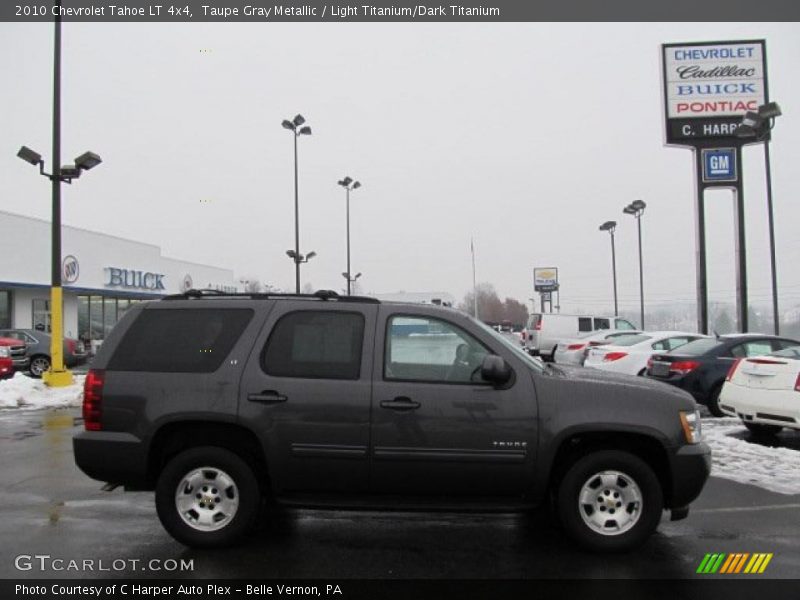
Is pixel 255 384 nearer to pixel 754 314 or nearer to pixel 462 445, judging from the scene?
pixel 462 445

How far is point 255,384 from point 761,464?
6.06 m

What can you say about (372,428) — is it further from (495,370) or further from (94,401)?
(94,401)

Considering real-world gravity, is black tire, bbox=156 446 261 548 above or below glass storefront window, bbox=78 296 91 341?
below

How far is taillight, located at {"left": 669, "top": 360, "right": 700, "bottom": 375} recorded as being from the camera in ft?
36.7

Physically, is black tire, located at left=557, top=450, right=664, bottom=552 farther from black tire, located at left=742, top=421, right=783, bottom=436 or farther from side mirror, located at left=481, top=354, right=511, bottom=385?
black tire, located at left=742, top=421, right=783, bottom=436

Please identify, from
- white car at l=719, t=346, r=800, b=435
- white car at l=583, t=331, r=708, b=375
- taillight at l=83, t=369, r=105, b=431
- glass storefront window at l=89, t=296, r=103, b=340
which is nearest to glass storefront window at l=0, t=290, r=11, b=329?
glass storefront window at l=89, t=296, r=103, b=340

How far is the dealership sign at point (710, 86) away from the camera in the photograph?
23.0 metres

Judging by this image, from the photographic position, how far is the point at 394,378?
4.82m

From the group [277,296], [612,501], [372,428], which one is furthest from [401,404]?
[612,501]

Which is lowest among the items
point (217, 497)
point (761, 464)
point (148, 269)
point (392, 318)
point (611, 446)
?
point (761, 464)

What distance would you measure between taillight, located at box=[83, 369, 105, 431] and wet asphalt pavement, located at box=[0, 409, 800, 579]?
915 mm

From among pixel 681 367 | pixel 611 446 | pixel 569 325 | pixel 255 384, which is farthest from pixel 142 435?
pixel 569 325

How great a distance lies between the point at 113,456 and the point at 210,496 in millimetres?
780

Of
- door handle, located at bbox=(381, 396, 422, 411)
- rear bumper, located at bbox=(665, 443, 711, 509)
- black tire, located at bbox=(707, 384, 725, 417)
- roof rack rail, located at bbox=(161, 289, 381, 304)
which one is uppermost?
roof rack rail, located at bbox=(161, 289, 381, 304)
